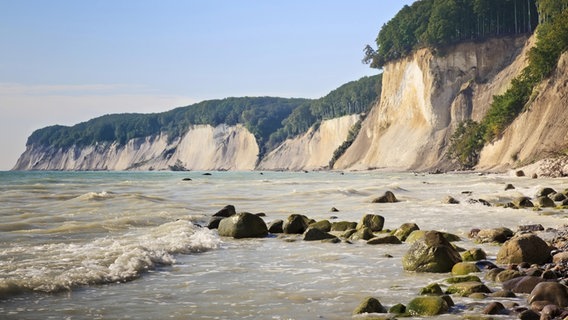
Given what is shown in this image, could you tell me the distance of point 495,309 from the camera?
281 inches

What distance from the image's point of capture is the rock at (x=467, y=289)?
324 inches

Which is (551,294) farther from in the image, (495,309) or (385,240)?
(385,240)

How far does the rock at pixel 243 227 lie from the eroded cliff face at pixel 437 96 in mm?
60301

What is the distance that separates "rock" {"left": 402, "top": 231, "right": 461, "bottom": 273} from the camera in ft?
33.5

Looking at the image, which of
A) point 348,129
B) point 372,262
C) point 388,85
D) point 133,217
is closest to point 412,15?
point 388,85

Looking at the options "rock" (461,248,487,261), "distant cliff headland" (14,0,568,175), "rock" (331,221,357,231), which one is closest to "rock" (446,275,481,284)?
"rock" (461,248,487,261)

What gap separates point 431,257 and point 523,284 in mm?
2107

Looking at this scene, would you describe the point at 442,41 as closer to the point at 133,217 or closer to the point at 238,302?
the point at 133,217

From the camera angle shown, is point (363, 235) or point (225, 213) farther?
point (225, 213)

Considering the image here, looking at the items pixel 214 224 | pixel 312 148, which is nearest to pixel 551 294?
pixel 214 224

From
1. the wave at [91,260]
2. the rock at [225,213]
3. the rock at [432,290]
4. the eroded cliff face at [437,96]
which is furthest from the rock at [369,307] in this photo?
the eroded cliff face at [437,96]

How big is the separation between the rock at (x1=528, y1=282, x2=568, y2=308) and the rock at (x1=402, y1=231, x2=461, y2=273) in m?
2.53

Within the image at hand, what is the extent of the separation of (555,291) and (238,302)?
13.2 ft

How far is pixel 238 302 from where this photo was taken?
8.20 meters
